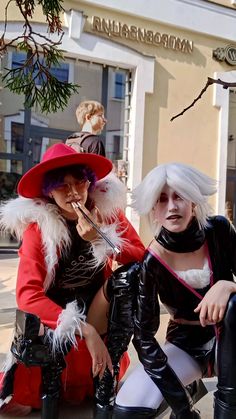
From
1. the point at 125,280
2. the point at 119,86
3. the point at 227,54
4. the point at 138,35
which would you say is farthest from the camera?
the point at 227,54

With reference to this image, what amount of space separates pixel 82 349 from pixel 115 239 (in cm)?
53

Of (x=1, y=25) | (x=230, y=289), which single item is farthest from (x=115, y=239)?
(x=1, y=25)

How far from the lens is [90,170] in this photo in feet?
6.70

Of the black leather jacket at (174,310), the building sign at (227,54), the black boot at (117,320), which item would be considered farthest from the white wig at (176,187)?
the building sign at (227,54)

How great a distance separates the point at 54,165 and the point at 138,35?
626 cm

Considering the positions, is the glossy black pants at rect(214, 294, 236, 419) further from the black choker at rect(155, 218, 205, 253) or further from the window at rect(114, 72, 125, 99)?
the window at rect(114, 72, 125, 99)

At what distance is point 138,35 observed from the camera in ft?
24.9

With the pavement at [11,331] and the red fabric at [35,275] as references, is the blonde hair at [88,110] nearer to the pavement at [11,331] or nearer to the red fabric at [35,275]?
the pavement at [11,331]

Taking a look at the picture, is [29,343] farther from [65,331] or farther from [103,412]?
[103,412]

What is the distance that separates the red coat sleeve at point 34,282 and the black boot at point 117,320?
22 centimetres

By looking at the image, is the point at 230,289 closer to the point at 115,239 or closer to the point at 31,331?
the point at 115,239

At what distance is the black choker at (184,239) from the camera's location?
5.20 feet

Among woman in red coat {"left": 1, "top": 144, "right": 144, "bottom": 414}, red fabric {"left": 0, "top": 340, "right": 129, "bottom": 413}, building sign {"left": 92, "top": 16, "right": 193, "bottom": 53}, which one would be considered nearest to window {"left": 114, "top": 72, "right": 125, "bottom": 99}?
building sign {"left": 92, "top": 16, "right": 193, "bottom": 53}

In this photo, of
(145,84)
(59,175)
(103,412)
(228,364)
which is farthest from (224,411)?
(145,84)
